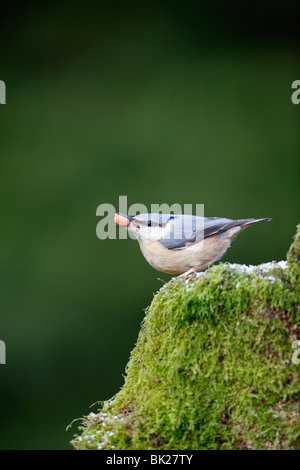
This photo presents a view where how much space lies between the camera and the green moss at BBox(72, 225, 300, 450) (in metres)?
1.65

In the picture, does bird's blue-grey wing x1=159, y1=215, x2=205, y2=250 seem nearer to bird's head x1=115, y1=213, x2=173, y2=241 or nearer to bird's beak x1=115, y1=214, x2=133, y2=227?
bird's head x1=115, y1=213, x2=173, y2=241

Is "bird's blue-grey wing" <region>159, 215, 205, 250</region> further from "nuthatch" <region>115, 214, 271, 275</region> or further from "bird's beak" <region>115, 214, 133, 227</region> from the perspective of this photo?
"bird's beak" <region>115, 214, 133, 227</region>

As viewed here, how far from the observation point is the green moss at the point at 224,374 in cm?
165

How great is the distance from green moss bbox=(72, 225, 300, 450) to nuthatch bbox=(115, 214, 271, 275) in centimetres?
78

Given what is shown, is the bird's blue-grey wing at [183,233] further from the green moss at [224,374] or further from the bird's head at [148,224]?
the green moss at [224,374]

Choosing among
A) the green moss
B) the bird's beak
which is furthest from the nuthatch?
the green moss

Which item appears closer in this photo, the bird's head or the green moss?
the green moss

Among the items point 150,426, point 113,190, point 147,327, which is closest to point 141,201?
point 113,190

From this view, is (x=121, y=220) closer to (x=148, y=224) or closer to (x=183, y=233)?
(x=148, y=224)

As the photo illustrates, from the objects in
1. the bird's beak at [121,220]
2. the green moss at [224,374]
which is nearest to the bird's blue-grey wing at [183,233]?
the bird's beak at [121,220]

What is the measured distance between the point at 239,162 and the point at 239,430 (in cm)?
359

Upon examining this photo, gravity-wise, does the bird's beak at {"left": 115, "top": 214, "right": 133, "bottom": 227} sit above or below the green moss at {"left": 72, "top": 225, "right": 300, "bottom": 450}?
above

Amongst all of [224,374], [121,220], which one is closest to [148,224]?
[121,220]

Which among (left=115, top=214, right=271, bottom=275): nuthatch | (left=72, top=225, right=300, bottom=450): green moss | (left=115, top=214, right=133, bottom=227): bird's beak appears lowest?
(left=72, top=225, right=300, bottom=450): green moss
